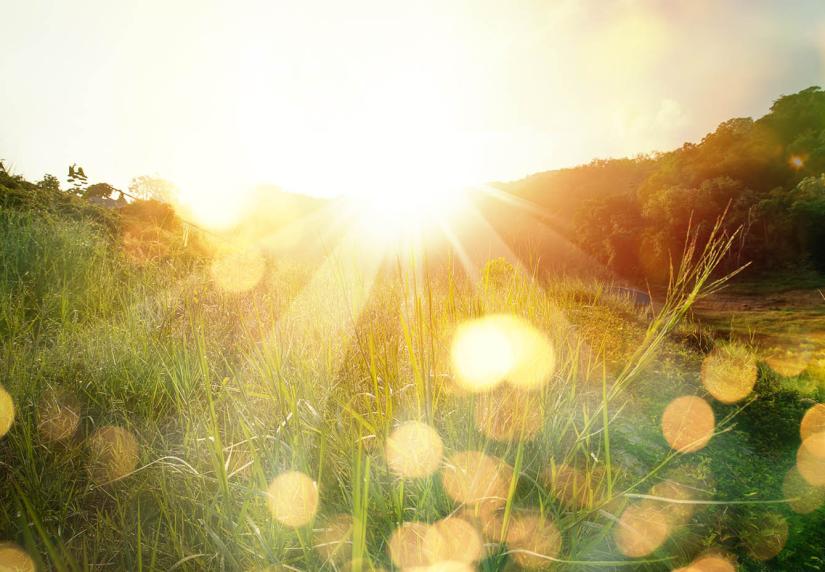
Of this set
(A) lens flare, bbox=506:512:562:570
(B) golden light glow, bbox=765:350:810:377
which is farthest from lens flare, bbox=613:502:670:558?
(B) golden light glow, bbox=765:350:810:377

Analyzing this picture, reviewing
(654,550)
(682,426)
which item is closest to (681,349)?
(682,426)

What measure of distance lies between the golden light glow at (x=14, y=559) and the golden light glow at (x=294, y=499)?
820mm

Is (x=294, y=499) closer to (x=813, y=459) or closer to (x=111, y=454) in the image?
(x=111, y=454)

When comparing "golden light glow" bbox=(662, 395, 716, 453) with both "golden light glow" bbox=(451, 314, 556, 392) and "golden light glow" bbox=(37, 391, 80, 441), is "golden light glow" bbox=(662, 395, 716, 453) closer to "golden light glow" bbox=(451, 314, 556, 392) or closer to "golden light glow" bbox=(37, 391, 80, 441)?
"golden light glow" bbox=(451, 314, 556, 392)

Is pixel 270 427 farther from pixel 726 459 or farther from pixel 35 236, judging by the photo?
pixel 35 236

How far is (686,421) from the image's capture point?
→ 7.49 ft

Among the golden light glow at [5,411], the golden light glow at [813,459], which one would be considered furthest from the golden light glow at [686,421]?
the golden light glow at [5,411]

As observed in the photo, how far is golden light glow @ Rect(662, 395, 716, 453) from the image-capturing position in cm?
208

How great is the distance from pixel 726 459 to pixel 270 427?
2.05m

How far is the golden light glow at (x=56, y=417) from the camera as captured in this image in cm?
192

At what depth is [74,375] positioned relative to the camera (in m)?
2.41

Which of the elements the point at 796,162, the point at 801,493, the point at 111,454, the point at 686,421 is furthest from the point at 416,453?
the point at 796,162

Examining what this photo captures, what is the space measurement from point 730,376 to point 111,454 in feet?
11.9

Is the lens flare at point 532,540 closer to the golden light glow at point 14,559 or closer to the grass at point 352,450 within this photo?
the grass at point 352,450
